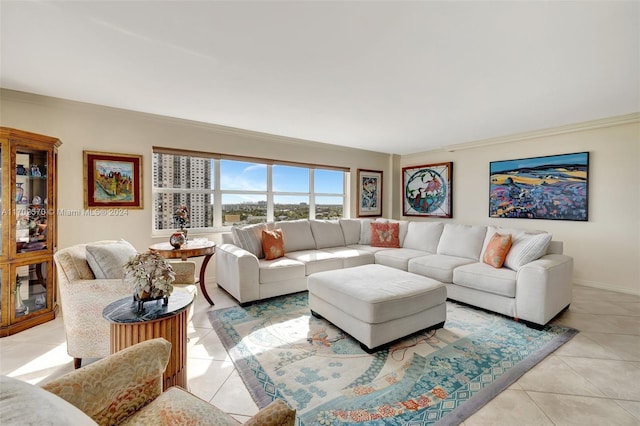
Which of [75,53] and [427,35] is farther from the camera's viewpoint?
[75,53]

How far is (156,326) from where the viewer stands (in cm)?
151

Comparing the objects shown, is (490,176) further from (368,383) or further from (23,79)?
(23,79)

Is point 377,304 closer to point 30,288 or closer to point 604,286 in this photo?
point 30,288

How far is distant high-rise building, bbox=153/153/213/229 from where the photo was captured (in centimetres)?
380

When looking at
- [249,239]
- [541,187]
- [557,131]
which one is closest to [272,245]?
[249,239]

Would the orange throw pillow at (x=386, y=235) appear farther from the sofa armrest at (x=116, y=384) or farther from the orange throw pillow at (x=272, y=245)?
the sofa armrest at (x=116, y=384)

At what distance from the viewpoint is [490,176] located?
4.77 m

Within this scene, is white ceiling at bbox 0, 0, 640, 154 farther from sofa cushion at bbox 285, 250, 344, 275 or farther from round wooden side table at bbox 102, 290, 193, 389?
sofa cushion at bbox 285, 250, 344, 275

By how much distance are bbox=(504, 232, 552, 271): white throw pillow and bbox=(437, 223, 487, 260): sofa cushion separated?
474 millimetres

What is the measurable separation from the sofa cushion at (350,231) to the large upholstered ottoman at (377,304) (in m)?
1.98

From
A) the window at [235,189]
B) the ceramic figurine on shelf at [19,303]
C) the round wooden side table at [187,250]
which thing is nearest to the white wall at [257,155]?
the window at [235,189]

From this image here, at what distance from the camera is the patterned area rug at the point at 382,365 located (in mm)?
1602

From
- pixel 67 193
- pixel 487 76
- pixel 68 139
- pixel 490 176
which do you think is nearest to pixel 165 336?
pixel 67 193

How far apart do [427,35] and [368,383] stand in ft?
7.66
